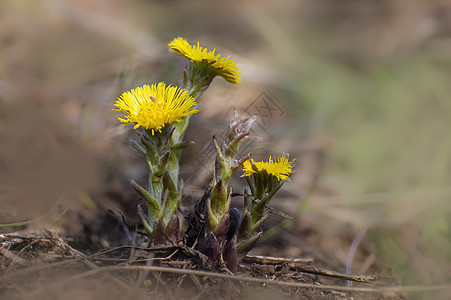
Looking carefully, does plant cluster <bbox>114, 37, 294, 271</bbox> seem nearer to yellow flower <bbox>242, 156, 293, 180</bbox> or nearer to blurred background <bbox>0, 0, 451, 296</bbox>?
yellow flower <bbox>242, 156, 293, 180</bbox>

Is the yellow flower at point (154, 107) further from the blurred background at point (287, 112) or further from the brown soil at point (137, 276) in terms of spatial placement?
the blurred background at point (287, 112)

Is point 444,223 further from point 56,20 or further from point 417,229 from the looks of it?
point 56,20

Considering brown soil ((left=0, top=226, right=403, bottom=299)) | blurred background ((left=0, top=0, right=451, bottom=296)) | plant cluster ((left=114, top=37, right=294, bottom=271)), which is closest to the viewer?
brown soil ((left=0, top=226, right=403, bottom=299))

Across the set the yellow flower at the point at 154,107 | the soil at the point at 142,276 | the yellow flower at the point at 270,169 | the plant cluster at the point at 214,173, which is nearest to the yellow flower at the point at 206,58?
the plant cluster at the point at 214,173

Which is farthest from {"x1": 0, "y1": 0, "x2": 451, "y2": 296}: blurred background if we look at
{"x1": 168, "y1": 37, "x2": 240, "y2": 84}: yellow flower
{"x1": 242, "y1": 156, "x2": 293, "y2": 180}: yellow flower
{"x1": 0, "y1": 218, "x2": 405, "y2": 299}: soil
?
{"x1": 168, "y1": 37, "x2": 240, "y2": 84}: yellow flower

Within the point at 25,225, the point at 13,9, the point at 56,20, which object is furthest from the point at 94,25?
the point at 25,225
